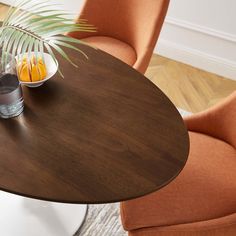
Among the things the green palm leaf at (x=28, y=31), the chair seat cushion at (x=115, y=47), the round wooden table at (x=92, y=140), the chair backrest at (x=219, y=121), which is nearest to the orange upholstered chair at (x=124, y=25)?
the chair seat cushion at (x=115, y=47)

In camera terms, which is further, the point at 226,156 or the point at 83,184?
the point at 226,156

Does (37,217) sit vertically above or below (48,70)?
below

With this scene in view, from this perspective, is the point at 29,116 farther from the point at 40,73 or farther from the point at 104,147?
the point at 104,147

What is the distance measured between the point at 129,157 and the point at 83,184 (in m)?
0.19

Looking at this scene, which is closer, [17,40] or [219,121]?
[17,40]

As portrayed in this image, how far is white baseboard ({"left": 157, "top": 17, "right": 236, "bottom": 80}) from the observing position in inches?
115

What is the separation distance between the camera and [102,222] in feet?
6.82

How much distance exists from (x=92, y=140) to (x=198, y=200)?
0.50 m

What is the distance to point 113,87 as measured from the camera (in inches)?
66.0

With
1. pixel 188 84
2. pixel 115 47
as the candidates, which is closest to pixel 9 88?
pixel 115 47

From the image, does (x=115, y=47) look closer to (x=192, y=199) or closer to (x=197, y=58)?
(x=197, y=58)

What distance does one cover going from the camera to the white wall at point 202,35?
9.23 feet

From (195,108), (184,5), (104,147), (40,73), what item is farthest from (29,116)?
(184,5)

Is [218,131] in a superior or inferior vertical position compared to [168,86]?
superior
